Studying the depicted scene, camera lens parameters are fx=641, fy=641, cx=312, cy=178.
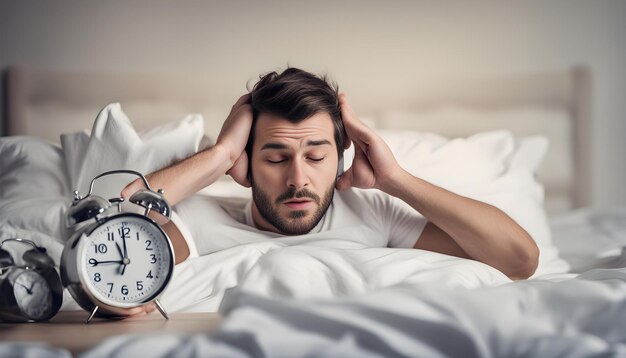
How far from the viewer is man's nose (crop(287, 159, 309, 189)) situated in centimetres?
155

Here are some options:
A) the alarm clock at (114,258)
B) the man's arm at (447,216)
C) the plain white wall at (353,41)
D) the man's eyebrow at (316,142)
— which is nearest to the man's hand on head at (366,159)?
the man's arm at (447,216)

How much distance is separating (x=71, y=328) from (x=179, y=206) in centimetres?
73

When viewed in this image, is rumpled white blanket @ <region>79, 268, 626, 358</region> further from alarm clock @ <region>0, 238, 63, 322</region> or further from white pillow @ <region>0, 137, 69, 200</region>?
white pillow @ <region>0, 137, 69, 200</region>

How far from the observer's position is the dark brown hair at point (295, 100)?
1618 mm

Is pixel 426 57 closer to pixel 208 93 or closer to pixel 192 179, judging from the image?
pixel 208 93

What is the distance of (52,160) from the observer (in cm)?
187

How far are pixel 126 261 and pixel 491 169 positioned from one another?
1238mm

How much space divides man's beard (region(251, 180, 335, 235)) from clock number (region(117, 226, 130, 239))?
1.80 ft

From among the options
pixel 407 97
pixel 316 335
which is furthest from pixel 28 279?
pixel 407 97

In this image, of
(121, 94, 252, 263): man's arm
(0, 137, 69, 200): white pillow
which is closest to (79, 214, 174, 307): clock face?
(121, 94, 252, 263): man's arm

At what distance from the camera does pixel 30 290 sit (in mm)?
1048

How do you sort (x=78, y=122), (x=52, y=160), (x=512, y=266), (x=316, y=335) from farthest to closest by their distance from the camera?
(x=78, y=122)
(x=52, y=160)
(x=512, y=266)
(x=316, y=335)

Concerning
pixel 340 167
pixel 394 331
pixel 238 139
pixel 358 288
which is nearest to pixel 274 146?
pixel 238 139

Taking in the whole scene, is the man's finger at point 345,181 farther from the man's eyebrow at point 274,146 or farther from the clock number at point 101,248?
the clock number at point 101,248
